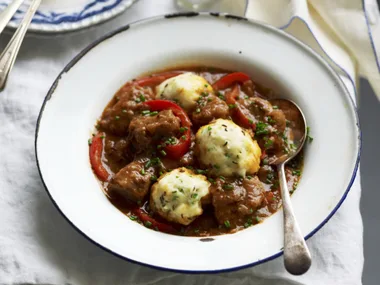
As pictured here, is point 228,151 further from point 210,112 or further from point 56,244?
point 56,244

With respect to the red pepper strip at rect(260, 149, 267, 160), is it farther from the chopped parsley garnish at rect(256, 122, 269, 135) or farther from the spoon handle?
the spoon handle

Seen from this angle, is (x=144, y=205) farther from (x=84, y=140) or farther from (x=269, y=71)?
(x=269, y=71)

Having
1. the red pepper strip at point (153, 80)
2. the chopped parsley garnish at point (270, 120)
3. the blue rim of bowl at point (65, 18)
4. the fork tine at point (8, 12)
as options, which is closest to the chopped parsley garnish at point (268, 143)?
the chopped parsley garnish at point (270, 120)

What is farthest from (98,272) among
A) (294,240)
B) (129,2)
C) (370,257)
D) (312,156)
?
(129,2)

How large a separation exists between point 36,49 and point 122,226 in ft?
5.76

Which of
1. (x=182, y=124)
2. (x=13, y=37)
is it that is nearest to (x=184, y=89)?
(x=182, y=124)

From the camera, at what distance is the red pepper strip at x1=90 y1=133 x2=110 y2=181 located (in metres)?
3.21

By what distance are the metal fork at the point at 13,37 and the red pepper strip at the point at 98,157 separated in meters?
0.76

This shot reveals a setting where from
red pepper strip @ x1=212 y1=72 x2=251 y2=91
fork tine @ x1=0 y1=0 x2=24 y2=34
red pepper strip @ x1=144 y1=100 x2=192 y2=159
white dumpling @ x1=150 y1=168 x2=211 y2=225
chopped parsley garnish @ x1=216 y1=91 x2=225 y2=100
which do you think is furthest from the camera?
fork tine @ x1=0 y1=0 x2=24 y2=34

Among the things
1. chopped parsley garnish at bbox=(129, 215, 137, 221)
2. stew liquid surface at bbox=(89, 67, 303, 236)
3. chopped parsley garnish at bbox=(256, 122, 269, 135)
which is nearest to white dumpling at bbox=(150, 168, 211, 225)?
stew liquid surface at bbox=(89, 67, 303, 236)

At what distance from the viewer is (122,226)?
2914 millimetres

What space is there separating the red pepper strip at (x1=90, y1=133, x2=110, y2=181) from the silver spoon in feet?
3.23

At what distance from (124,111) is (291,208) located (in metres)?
1.19

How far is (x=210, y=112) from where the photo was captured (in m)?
3.27
